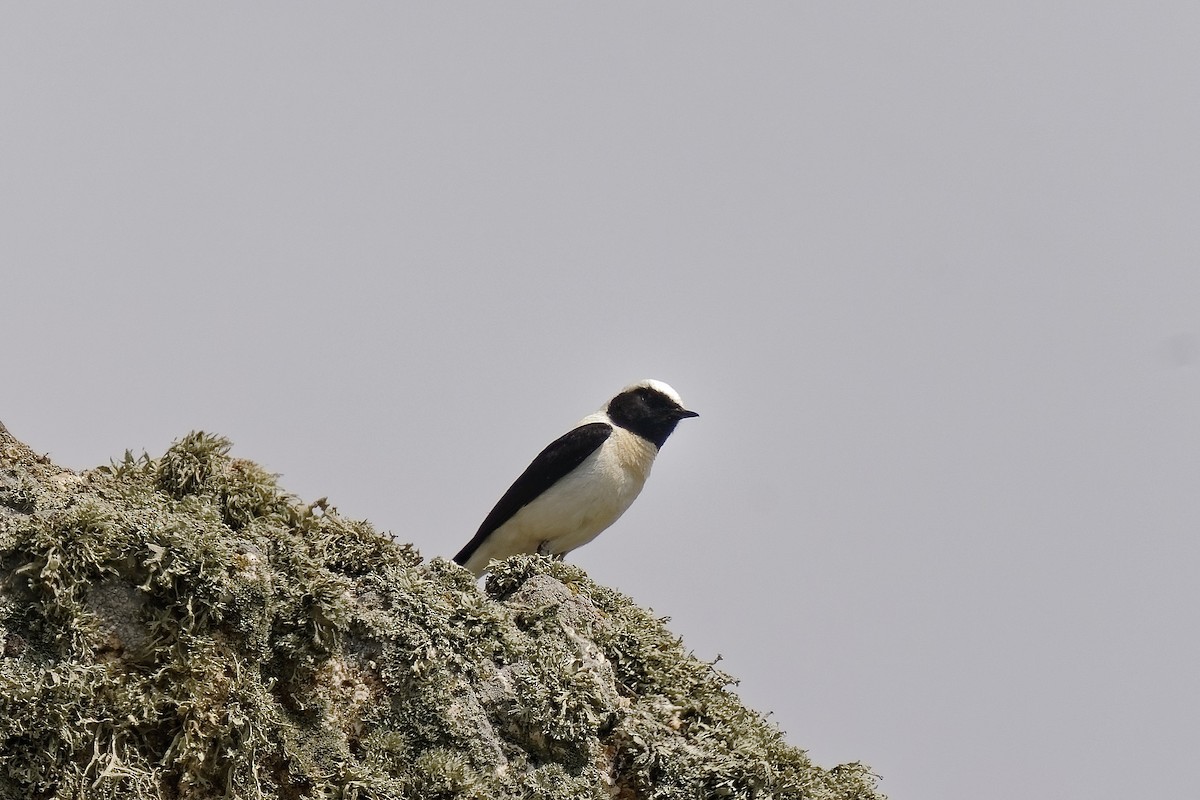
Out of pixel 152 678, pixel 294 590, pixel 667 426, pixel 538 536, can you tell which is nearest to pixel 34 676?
pixel 152 678

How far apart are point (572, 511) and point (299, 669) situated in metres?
5.72

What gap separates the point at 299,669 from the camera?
4172mm

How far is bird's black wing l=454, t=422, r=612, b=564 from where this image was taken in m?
9.98

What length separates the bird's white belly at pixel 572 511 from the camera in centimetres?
985

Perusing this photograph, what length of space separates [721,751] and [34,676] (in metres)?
2.37

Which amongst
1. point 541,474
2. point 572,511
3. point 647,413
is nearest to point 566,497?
point 572,511

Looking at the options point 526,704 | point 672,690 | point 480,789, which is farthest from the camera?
point 672,690

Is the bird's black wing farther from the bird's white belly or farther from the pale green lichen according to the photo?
the pale green lichen

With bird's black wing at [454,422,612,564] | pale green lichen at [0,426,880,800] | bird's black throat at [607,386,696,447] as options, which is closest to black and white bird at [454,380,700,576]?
bird's black wing at [454,422,612,564]

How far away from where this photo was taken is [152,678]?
3809 mm

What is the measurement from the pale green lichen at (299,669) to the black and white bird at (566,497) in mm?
4647

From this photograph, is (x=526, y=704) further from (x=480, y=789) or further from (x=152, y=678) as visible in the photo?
(x=152, y=678)

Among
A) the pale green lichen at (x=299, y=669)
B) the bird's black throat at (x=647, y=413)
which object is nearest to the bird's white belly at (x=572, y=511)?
the bird's black throat at (x=647, y=413)

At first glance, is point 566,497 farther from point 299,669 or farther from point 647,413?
point 299,669
